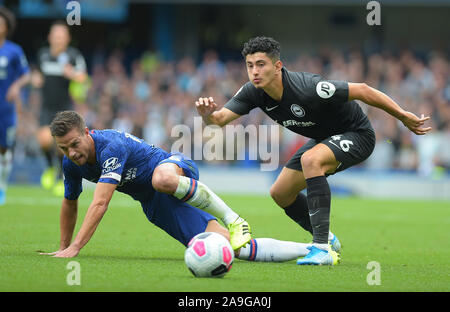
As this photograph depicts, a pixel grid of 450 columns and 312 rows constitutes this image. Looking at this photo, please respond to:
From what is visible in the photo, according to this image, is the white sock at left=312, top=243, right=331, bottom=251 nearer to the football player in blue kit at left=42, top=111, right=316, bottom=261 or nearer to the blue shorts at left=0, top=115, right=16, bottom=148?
the football player in blue kit at left=42, top=111, right=316, bottom=261

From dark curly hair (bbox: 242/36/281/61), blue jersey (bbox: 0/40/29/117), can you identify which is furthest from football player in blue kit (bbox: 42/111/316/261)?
blue jersey (bbox: 0/40/29/117)

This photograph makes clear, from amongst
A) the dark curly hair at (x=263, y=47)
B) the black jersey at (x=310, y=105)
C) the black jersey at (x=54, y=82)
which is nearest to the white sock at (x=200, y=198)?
the black jersey at (x=310, y=105)

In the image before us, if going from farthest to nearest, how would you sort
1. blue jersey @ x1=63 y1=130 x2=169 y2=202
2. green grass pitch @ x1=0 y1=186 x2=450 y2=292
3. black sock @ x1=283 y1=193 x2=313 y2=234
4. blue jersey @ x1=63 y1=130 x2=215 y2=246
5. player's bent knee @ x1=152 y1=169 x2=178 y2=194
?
1. black sock @ x1=283 y1=193 x2=313 y2=234
2. blue jersey @ x1=63 y1=130 x2=215 y2=246
3. player's bent knee @ x1=152 y1=169 x2=178 y2=194
4. blue jersey @ x1=63 y1=130 x2=169 y2=202
5. green grass pitch @ x1=0 y1=186 x2=450 y2=292

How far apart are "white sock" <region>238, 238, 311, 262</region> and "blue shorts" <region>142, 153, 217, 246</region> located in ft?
1.41

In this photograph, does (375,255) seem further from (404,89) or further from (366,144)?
(404,89)

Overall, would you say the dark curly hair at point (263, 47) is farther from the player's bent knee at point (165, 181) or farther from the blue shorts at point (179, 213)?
the player's bent knee at point (165, 181)

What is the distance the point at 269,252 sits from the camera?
22.4 feet

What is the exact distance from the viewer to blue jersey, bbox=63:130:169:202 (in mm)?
6152

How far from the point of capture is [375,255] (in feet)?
25.4

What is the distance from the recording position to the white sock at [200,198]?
634 centimetres

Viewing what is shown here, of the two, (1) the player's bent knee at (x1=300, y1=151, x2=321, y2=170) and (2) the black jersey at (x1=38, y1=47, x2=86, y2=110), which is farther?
(2) the black jersey at (x1=38, y1=47, x2=86, y2=110)

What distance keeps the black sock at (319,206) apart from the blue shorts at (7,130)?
6.50 meters
